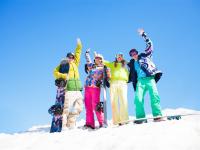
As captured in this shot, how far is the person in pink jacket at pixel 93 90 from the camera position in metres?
8.57

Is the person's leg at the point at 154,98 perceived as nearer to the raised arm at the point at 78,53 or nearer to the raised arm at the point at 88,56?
the raised arm at the point at 88,56

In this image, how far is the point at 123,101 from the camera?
8.45 m

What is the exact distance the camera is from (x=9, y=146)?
6.79 meters

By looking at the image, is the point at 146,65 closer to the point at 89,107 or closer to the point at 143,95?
the point at 143,95

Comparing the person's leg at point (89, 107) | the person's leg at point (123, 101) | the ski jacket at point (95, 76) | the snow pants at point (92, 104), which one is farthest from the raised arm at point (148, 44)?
the person's leg at point (89, 107)

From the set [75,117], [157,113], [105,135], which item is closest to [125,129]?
[105,135]

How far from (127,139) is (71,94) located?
3.53m

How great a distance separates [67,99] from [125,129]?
2778mm

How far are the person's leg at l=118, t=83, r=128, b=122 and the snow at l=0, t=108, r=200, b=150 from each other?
4.73ft

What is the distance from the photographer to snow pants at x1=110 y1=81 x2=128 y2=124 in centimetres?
834

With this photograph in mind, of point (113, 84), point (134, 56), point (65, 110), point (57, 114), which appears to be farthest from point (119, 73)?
point (57, 114)

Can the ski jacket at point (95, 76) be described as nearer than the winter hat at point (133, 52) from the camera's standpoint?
No

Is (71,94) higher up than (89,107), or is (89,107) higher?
(71,94)

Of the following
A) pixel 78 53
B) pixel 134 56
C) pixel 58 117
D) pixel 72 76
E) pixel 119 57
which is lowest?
pixel 58 117
